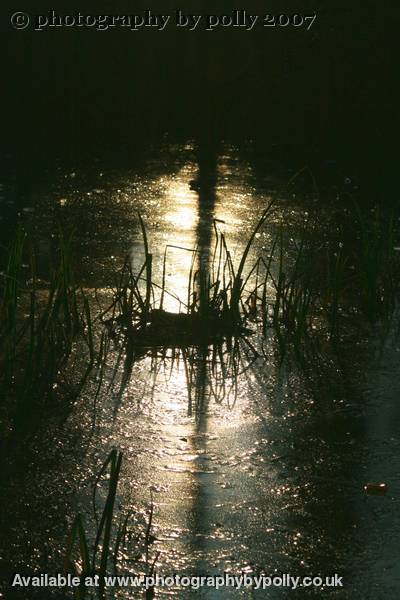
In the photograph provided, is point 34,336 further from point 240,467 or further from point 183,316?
point 183,316

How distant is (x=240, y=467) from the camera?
12.1 ft

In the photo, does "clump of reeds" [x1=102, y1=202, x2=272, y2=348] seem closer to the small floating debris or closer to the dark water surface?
the dark water surface

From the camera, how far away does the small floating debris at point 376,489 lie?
3.56m

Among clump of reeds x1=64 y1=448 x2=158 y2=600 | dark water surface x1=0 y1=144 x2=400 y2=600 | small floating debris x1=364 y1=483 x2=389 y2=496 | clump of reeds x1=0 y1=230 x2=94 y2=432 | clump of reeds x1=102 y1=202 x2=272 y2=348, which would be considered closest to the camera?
clump of reeds x1=64 y1=448 x2=158 y2=600

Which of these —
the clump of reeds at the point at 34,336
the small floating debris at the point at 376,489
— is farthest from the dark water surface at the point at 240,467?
the clump of reeds at the point at 34,336

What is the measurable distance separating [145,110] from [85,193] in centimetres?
444

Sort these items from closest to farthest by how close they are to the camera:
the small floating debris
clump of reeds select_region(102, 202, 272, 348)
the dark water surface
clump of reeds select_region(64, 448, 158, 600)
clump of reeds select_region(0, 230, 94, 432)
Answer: clump of reeds select_region(64, 448, 158, 600) < the dark water surface < the small floating debris < clump of reeds select_region(0, 230, 94, 432) < clump of reeds select_region(102, 202, 272, 348)

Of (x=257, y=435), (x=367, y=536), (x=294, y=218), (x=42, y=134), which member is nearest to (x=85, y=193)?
(x=294, y=218)

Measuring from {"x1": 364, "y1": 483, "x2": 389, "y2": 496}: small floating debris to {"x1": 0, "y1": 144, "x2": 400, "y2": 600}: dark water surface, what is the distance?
0.03m

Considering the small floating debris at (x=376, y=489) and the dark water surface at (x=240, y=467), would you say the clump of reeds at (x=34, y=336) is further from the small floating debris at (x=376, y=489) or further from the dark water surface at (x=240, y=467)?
the small floating debris at (x=376, y=489)

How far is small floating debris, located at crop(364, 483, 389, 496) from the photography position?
3.56 metres

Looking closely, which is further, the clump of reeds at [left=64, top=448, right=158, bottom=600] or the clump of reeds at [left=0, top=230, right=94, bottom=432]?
the clump of reeds at [left=0, top=230, right=94, bottom=432]

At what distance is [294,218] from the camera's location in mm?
7445

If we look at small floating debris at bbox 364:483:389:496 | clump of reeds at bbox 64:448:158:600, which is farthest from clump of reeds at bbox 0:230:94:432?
small floating debris at bbox 364:483:389:496
